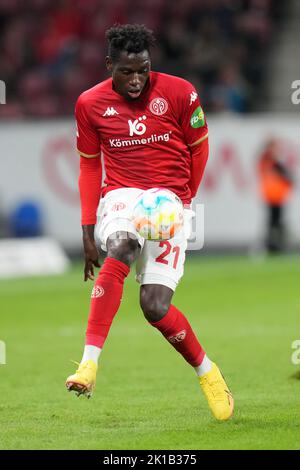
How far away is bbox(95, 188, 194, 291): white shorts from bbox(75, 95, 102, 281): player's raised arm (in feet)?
0.51

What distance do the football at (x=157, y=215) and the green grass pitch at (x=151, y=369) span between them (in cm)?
114

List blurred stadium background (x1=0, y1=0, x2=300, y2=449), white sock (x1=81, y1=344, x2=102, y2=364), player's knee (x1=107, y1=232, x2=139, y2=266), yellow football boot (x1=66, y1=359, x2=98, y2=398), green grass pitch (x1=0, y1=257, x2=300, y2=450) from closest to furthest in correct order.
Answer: yellow football boot (x1=66, y1=359, x2=98, y2=398) → green grass pitch (x1=0, y1=257, x2=300, y2=450) → white sock (x1=81, y1=344, x2=102, y2=364) → player's knee (x1=107, y1=232, x2=139, y2=266) → blurred stadium background (x1=0, y1=0, x2=300, y2=449)

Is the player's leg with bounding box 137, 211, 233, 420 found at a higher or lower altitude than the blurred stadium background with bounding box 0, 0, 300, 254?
higher

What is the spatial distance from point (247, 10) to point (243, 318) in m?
10.9

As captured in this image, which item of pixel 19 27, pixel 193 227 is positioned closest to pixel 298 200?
pixel 19 27

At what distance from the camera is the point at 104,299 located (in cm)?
675

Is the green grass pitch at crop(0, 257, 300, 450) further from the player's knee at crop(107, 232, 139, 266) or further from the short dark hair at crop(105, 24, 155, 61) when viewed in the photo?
the short dark hair at crop(105, 24, 155, 61)

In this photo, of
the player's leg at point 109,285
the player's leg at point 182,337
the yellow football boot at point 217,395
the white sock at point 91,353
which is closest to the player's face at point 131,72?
the player's leg at point 109,285

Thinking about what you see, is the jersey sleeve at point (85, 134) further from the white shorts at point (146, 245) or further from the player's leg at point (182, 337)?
the player's leg at point (182, 337)

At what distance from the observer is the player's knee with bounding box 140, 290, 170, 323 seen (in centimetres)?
681

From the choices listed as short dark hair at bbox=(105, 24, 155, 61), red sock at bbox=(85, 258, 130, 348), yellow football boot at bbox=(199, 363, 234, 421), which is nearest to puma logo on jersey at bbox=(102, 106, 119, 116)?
short dark hair at bbox=(105, 24, 155, 61)

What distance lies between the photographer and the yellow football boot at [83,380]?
6457 millimetres

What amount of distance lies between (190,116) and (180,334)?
1.33m
